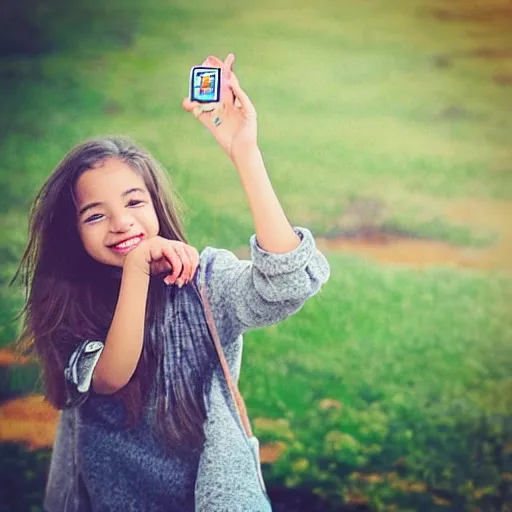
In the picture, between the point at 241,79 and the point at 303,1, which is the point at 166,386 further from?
the point at 303,1

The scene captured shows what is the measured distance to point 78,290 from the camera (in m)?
2.28

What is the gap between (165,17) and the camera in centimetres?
239

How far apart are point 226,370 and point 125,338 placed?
0.29m

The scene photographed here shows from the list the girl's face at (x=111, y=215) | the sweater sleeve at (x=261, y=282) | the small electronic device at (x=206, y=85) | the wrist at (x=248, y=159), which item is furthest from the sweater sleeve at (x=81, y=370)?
the small electronic device at (x=206, y=85)

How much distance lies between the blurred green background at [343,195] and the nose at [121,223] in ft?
0.60

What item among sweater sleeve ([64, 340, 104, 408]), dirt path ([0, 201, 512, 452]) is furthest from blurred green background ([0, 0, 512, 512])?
sweater sleeve ([64, 340, 104, 408])

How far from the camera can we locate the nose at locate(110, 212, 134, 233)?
225 centimetres

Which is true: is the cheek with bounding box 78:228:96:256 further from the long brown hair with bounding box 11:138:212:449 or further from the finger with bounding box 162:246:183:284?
the finger with bounding box 162:246:183:284

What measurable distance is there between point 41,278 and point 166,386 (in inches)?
18.4

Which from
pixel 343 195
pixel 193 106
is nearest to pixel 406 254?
pixel 343 195

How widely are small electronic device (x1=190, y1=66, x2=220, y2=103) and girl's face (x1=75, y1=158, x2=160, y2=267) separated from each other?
0.31 m

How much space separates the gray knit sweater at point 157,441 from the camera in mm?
2225

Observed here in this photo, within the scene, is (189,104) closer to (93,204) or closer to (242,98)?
(242,98)

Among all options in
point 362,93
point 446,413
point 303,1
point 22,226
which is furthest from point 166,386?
point 303,1
